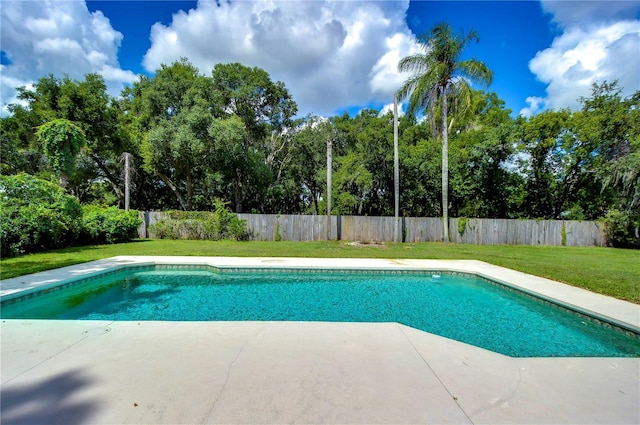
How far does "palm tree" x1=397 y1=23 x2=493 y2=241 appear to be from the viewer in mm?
12938

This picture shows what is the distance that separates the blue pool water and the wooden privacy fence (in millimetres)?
7854

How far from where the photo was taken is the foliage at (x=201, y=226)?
14.2 meters

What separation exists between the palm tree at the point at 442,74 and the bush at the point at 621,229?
26.9 ft

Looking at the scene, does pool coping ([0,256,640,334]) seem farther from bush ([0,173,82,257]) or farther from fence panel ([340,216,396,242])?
fence panel ([340,216,396,242])

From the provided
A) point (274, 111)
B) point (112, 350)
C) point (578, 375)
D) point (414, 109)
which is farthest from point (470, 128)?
point (112, 350)

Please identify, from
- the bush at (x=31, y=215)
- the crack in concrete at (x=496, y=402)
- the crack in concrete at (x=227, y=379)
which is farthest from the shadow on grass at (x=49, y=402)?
the bush at (x=31, y=215)

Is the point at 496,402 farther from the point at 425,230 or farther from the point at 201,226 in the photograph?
the point at 201,226

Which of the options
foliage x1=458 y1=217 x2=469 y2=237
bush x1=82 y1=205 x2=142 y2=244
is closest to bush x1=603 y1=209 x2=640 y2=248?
foliage x1=458 y1=217 x2=469 y2=237

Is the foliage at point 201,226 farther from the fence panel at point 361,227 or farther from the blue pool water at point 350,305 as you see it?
the blue pool water at point 350,305

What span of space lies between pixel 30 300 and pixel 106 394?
4.09 metres

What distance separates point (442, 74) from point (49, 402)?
51.0 feet

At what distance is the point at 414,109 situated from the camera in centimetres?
1396

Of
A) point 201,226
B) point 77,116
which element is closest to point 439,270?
point 201,226

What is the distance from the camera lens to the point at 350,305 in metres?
4.96
